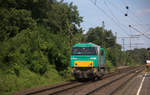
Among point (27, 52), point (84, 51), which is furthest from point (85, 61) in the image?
point (27, 52)

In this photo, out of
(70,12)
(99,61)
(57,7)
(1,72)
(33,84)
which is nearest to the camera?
(1,72)

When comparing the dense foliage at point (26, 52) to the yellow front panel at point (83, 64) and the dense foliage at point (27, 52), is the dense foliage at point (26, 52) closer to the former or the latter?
the dense foliage at point (27, 52)

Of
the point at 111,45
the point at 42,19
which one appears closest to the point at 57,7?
the point at 42,19

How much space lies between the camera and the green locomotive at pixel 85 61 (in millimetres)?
22328

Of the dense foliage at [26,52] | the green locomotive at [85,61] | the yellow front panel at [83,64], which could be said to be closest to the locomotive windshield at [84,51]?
the green locomotive at [85,61]

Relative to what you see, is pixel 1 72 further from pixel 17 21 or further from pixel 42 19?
pixel 42 19

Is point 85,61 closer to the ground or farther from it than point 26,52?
closer to the ground

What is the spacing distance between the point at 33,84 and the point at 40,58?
412 cm

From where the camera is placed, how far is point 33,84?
67.3 ft

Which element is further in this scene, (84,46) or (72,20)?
(72,20)

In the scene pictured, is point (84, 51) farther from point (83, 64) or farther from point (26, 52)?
point (26, 52)

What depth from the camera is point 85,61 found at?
22.6m

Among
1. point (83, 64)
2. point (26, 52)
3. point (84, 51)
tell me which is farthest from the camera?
point (26, 52)

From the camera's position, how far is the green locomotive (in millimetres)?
22328
